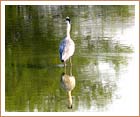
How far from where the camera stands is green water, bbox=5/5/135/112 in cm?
469

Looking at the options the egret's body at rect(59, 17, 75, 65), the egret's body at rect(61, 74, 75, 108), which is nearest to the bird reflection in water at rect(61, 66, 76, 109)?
the egret's body at rect(61, 74, 75, 108)

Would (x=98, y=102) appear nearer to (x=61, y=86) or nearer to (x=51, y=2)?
(x=61, y=86)

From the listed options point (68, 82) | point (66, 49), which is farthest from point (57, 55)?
point (68, 82)

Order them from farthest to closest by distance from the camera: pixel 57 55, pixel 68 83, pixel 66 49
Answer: pixel 57 55 < pixel 66 49 < pixel 68 83

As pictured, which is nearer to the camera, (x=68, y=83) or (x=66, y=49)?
(x=68, y=83)

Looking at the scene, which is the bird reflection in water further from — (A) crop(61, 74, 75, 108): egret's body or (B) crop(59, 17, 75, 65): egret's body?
(B) crop(59, 17, 75, 65): egret's body

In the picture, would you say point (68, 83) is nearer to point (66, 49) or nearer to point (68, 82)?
point (68, 82)

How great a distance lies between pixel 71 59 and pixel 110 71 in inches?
14.9

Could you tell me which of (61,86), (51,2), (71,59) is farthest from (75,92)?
(51,2)

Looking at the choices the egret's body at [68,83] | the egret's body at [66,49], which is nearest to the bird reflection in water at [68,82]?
the egret's body at [68,83]

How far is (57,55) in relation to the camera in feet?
16.8

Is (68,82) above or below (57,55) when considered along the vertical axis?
below

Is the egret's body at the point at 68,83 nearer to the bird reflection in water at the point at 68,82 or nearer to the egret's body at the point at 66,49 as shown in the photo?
the bird reflection in water at the point at 68,82

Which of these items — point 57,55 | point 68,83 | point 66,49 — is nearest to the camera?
point 68,83
